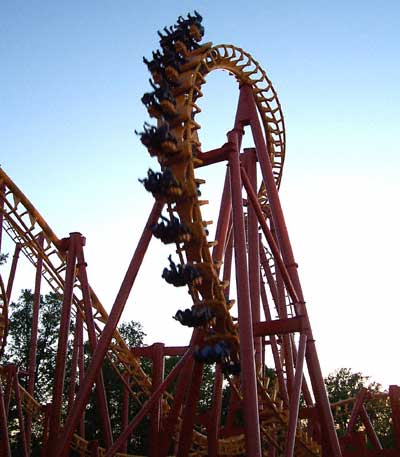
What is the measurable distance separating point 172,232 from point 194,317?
40.6 inches

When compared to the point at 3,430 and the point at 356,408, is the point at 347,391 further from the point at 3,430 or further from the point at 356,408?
the point at 3,430

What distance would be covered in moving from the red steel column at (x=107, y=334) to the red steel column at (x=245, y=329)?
1.09 meters

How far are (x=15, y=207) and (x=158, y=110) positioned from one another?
12.2ft

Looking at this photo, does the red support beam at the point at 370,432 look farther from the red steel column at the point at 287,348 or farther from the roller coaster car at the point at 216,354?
the roller coaster car at the point at 216,354

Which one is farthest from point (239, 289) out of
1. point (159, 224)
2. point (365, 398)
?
point (365, 398)

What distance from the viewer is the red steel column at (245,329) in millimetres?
5492

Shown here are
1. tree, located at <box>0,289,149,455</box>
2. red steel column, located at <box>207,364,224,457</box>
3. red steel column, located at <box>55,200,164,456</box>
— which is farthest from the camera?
tree, located at <box>0,289,149,455</box>

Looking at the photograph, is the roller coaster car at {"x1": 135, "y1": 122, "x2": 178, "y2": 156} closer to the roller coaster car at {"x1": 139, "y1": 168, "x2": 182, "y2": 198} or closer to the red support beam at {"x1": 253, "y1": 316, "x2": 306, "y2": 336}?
the roller coaster car at {"x1": 139, "y1": 168, "x2": 182, "y2": 198}

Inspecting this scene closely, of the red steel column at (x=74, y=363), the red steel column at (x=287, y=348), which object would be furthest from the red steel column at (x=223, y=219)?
the red steel column at (x=74, y=363)

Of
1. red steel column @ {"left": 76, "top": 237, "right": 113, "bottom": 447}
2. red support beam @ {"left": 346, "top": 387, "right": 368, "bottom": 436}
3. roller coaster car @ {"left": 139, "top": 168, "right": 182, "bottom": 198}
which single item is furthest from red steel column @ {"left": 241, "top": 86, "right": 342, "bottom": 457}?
red support beam @ {"left": 346, "top": 387, "right": 368, "bottom": 436}

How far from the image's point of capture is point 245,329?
599 cm

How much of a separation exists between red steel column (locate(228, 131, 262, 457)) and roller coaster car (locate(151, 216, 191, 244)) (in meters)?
0.67

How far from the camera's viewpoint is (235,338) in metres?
6.56

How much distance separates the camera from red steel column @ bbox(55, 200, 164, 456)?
6.22 metres
